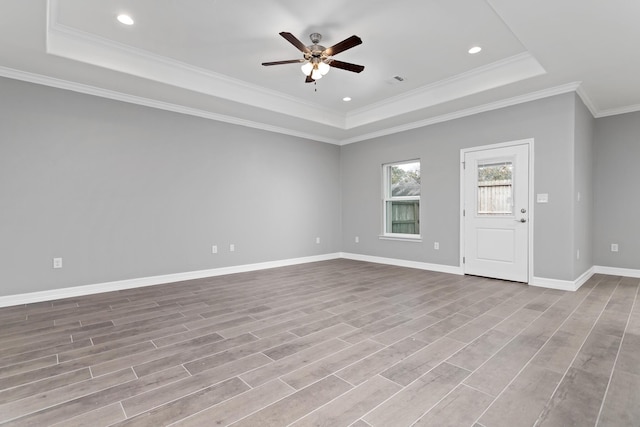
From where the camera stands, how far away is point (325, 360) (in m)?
2.18

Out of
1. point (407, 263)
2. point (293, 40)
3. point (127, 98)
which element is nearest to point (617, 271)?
point (407, 263)

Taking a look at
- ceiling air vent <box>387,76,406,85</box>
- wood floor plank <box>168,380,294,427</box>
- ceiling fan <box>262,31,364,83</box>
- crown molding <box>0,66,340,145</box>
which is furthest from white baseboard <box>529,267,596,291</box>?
crown molding <box>0,66,340,145</box>

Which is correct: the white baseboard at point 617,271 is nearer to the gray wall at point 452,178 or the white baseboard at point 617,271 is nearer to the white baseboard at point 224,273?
the white baseboard at point 224,273

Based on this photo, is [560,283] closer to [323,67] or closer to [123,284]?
[323,67]

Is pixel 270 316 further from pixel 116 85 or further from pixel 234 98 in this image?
pixel 116 85

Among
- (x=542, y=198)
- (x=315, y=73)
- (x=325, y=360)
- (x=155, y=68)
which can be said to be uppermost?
(x=155, y=68)

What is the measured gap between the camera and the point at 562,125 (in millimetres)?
4125

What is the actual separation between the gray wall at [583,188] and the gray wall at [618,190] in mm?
173

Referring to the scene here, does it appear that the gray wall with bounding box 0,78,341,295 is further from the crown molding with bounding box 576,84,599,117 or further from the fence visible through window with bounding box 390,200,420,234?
the crown molding with bounding box 576,84,599,117

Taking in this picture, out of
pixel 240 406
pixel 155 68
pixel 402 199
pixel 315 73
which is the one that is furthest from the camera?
pixel 402 199

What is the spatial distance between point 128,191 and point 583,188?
6.50 meters

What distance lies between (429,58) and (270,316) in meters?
3.54

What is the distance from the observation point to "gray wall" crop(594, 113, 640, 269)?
4805 millimetres

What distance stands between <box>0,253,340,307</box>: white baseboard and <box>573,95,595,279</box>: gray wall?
4562 millimetres
